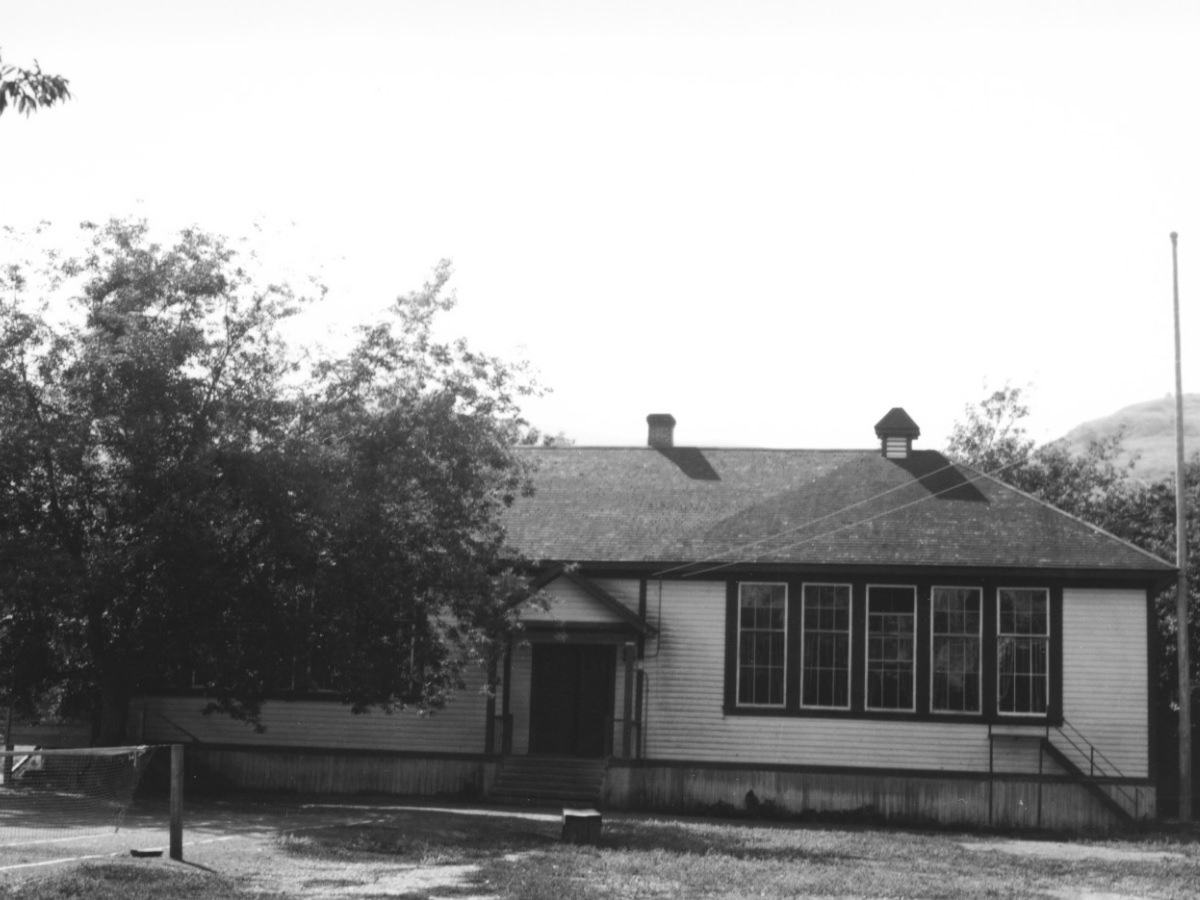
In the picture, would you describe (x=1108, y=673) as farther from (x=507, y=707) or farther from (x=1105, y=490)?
(x=1105, y=490)

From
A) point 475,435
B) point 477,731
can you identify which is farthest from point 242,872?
point 477,731

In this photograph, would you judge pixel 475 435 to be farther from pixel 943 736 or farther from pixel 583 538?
pixel 943 736

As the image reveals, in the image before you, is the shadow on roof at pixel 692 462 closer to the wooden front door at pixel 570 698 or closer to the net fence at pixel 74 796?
the wooden front door at pixel 570 698

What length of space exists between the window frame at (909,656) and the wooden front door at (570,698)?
4817mm

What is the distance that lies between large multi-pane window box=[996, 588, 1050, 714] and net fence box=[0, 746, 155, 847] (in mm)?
15708

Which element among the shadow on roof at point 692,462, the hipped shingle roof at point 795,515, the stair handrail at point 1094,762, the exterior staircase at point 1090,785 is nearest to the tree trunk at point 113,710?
the hipped shingle roof at point 795,515

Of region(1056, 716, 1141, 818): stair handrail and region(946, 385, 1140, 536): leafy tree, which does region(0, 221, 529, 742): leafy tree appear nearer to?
region(1056, 716, 1141, 818): stair handrail

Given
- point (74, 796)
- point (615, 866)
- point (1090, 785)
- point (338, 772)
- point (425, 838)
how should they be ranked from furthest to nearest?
point (338, 772), point (1090, 785), point (425, 838), point (74, 796), point (615, 866)

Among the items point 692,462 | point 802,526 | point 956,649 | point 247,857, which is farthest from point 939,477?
point 247,857

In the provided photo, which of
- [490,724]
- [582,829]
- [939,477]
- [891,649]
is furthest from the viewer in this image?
[939,477]

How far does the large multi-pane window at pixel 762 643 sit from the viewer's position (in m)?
29.6

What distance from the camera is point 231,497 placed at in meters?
24.4

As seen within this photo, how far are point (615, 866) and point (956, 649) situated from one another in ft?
42.5

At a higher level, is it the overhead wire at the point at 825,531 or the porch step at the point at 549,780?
the overhead wire at the point at 825,531
